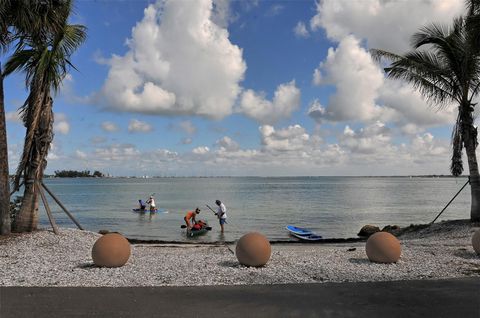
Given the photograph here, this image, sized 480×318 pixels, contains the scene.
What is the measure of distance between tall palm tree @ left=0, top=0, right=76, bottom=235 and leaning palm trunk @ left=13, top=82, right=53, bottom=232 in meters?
0.52

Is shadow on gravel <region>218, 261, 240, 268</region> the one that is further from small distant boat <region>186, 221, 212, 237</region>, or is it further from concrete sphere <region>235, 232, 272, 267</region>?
small distant boat <region>186, 221, 212, 237</region>

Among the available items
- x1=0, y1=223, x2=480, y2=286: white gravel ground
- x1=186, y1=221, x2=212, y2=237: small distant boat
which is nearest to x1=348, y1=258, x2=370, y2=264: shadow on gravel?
x1=0, y1=223, x2=480, y2=286: white gravel ground

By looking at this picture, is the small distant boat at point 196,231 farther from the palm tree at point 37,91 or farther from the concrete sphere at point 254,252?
the concrete sphere at point 254,252

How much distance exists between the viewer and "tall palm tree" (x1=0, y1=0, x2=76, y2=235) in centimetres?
1214

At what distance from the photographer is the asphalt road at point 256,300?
229 inches

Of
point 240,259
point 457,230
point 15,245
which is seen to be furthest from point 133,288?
point 457,230

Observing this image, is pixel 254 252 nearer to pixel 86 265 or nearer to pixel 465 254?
pixel 86 265

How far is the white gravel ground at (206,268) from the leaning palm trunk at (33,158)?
111 centimetres

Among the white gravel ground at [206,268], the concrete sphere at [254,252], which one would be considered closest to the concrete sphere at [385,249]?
the white gravel ground at [206,268]

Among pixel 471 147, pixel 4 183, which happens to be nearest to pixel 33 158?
pixel 4 183

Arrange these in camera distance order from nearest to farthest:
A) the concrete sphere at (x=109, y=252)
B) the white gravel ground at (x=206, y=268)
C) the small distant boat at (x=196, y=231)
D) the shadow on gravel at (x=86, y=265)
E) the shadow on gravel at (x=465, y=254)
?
the white gravel ground at (x=206, y=268) < the concrete sphere at (x=109, y=252) < the shadow on gravel at (x=86, y=265) < the shadow on gravel at (x=465, y=254) < the small distant boat at (x=196, y=231)

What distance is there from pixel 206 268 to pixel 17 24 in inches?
361

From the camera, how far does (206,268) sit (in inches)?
350

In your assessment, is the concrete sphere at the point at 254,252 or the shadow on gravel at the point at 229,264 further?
the shadow on gravel at the point at 229,264
